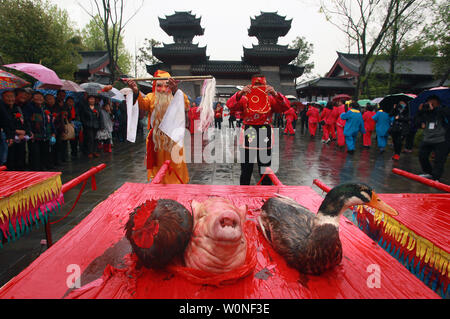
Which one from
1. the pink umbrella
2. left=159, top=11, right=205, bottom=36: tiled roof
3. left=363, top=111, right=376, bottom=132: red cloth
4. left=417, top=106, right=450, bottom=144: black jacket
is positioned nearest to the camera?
left=417, top=106, right=450, bottom=144: black jacket

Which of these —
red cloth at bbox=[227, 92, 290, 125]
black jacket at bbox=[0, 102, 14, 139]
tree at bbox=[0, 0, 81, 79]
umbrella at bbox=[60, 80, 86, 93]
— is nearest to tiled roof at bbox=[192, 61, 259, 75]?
tree at bbox=[0, 0, 81, 79]

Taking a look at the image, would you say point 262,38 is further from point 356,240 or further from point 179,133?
point 356,240

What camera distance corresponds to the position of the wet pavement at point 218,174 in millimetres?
2475

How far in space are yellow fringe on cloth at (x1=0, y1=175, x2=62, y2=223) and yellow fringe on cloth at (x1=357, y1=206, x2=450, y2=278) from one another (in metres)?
2.58

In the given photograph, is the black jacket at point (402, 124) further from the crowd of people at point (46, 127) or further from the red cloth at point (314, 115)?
the crowd of people at point (46, 127)

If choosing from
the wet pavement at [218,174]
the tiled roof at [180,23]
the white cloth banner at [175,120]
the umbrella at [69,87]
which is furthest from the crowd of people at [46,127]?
the tiled roof at [180,23]

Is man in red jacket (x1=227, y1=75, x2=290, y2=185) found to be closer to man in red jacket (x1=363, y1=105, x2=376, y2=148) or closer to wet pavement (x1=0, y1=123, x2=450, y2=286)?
wet pavement (x1=0, y1=123, x2=450, y2=286)

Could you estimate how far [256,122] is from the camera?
3398mm

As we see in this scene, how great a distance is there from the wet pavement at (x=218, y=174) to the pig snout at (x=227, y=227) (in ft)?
6.36

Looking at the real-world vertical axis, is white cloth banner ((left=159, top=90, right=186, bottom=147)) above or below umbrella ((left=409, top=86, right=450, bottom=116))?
below

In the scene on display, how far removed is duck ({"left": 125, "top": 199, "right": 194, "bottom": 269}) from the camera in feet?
3.45

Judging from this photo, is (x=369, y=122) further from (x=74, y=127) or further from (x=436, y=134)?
(x=74, y=127)

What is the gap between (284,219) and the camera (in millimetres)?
1418

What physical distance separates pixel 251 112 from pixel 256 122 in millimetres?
159
